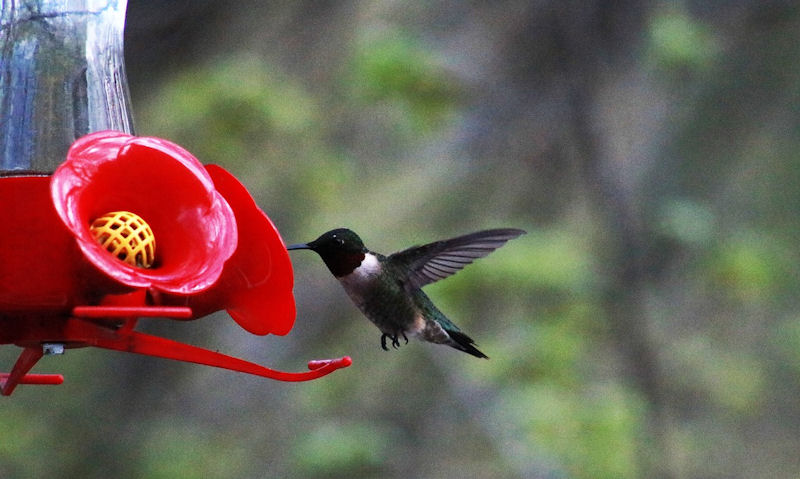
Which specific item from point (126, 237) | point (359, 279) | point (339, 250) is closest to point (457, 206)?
point (359, 279)

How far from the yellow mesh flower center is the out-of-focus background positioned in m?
3.36

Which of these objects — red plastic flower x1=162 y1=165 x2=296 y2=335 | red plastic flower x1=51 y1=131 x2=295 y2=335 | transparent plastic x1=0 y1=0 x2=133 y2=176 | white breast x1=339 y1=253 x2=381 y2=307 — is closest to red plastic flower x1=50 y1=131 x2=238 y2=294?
red plastic flower x1=51 y1=131 x2=295 y2=335

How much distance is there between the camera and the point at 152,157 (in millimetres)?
2479

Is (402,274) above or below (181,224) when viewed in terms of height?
above

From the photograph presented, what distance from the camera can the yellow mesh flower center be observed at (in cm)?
238

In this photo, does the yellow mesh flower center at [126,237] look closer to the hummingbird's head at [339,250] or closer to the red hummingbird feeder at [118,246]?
the red hummingbird feeder at [118,246]

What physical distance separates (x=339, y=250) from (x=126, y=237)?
1.11 m

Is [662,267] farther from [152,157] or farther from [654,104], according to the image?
[152,157]

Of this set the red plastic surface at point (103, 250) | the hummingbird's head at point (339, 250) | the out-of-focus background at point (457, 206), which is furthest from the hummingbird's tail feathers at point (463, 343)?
the out-of-focus background at point (457, 206)

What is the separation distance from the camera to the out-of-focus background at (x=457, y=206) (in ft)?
21.2

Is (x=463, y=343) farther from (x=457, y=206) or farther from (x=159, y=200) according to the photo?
(x=457, y=206)

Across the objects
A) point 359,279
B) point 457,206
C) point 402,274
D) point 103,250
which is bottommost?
point 103,250

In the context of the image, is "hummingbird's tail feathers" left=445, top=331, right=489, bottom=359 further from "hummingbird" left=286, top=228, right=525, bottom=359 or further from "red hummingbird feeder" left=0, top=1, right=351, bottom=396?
"red hummingbird feeder" left=0, top=1, right=351, bottom=396

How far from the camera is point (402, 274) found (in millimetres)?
3832
